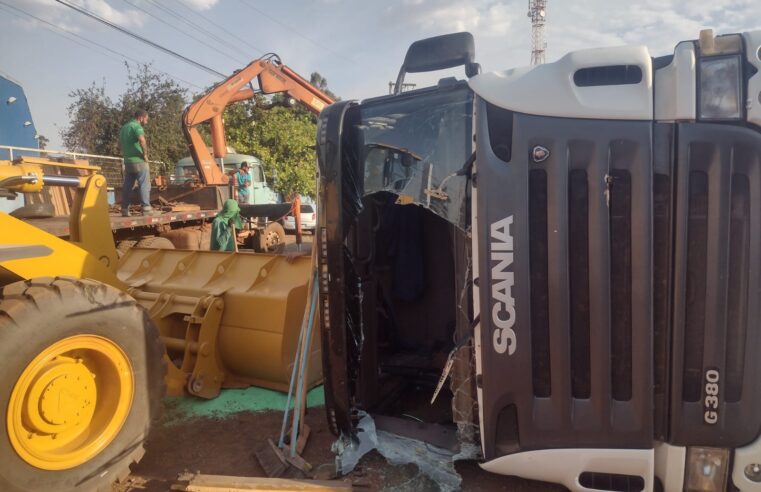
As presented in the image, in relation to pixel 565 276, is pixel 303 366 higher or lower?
lower

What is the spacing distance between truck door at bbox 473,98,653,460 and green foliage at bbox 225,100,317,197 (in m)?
20.3

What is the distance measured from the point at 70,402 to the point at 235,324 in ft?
5.22

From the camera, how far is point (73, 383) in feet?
9.14

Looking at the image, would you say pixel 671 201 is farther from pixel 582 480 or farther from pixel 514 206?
pixel 582 480

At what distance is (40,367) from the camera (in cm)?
264

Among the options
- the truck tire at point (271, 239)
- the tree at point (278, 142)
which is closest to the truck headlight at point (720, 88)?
the truck tire at point (271, 239)

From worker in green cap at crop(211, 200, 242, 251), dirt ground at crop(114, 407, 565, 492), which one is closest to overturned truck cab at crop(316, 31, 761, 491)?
dirt ground at crop(114, 407, 565, 492)

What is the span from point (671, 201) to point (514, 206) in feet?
2.11

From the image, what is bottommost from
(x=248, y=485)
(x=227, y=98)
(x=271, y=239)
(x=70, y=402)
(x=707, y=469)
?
(x=248, y=485)

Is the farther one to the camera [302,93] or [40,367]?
[302,93]

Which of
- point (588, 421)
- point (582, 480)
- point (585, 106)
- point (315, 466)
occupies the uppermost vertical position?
point (585, 106)

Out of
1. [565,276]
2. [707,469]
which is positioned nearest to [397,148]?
[565,276]

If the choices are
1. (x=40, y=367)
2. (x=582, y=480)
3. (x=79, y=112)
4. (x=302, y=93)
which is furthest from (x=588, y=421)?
(x=79, y=112)

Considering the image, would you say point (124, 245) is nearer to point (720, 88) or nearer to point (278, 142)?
point (720, 88)
